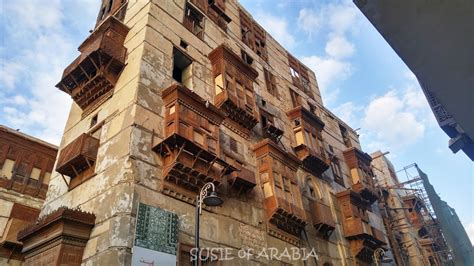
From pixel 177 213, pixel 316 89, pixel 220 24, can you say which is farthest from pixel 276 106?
pixel 177 213

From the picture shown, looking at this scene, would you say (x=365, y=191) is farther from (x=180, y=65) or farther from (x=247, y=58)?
(x=180, y=65)

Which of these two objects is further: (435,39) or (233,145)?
(233,145)

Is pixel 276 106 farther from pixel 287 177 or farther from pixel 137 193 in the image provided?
pixel 137 193

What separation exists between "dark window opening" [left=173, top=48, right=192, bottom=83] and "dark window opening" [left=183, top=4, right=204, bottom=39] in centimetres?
241

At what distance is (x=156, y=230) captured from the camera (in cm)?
988

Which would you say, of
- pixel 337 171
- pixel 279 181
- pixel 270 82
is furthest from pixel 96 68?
pixel 337 171

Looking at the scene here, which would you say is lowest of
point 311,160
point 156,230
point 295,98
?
point 156,230

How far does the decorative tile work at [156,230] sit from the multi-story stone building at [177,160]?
3 centimetres

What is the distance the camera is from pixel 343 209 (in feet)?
68.8

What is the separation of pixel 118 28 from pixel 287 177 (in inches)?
395

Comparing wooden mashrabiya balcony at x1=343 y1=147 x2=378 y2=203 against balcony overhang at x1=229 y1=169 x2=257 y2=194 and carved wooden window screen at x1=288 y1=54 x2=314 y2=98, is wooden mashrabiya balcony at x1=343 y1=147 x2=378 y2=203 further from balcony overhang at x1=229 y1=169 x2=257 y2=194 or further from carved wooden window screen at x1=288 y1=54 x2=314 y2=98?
Answer: balcony overhang at x1=229 y1=169 x2=257 y2=194

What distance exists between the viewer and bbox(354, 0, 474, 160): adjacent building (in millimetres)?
2801

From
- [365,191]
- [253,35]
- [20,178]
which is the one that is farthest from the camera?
[253,35]

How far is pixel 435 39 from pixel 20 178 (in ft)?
57.9
